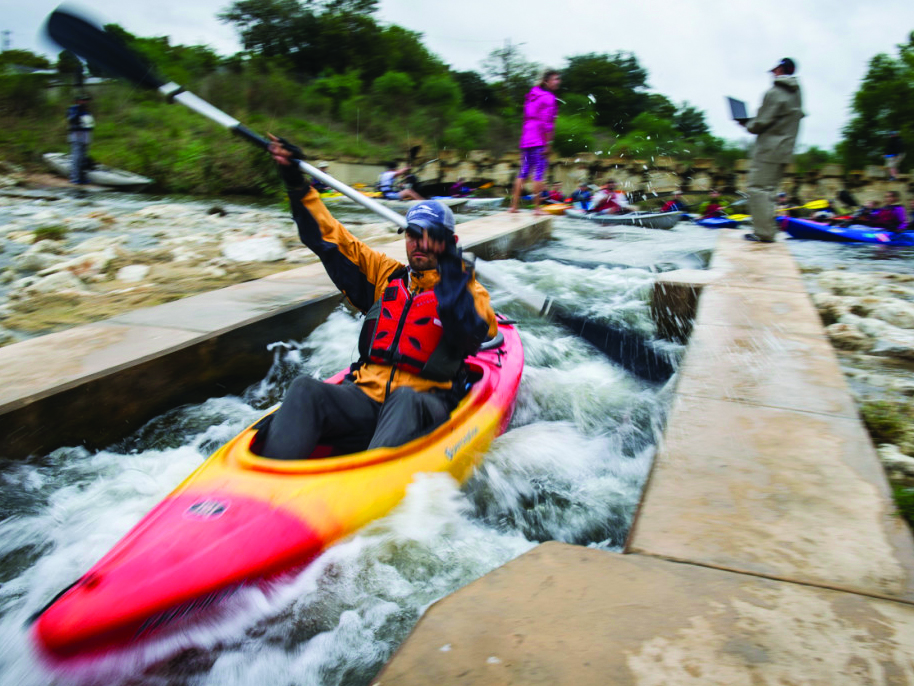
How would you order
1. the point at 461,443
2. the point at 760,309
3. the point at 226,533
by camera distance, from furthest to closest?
the point at 760,309, the point at 461,443, the point at 226,533

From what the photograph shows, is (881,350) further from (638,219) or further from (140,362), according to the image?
(638,219)

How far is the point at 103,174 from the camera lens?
12.2 m

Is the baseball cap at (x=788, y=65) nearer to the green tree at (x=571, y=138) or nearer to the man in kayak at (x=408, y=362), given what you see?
the man in kayak at (x=408, y=362)

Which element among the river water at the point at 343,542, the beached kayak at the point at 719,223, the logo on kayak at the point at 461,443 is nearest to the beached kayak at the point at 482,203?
the beached kayak at the point at 719,223

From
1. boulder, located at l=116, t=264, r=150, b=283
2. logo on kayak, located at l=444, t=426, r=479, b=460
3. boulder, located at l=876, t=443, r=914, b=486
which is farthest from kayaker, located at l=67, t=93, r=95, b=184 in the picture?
boulder, located at l=876, t=443, r=914, b=486

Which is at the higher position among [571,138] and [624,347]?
[571,138]

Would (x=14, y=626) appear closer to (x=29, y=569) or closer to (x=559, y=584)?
(x=29, y=569)

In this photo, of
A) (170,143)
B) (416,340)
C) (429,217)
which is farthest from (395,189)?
(416,340)

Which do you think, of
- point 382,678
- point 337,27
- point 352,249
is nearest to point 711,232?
point 352,249

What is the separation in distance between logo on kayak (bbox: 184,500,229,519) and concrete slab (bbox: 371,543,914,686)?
0.78m

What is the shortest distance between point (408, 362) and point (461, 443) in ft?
1.33

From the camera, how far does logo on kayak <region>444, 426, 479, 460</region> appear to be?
7.86ft

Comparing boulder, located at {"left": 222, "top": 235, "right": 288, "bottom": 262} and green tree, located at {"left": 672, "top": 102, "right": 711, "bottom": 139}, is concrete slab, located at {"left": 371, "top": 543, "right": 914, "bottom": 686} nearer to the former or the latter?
boulder, located at {"left": 222, "top": 235, "right": 288, "bottom": 262}

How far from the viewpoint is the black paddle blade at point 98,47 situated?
3.45 metres
